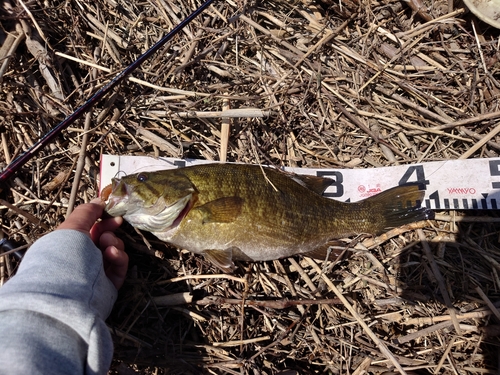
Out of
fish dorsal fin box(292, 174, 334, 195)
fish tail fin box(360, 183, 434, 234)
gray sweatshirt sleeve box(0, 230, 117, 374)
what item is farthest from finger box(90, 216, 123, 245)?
fish tail fin box(360, 183, 434, 234)

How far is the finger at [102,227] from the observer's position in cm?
326

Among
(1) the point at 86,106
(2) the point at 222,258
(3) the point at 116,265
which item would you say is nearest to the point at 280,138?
(2) the point at 222,258

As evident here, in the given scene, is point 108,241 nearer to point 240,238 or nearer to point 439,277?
point 240,238

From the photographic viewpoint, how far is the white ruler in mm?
3518

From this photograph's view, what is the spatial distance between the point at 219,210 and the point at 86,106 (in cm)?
149

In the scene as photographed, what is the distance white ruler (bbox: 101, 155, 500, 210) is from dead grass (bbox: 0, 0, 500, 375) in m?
0.14

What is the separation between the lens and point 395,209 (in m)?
3.41

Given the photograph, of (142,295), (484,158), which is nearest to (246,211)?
(142,295)

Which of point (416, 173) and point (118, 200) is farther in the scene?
point (416, 173)

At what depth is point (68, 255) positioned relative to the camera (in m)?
2.71

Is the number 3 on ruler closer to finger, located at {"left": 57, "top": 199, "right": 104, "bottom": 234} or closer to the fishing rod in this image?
the fishing rod

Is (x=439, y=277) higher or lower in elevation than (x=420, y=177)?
lower

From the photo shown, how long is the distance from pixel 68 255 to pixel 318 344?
2.14 m

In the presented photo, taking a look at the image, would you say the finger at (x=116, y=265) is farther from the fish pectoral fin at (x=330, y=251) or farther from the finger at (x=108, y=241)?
the fish pectoral fin at (x=330, y=251)
